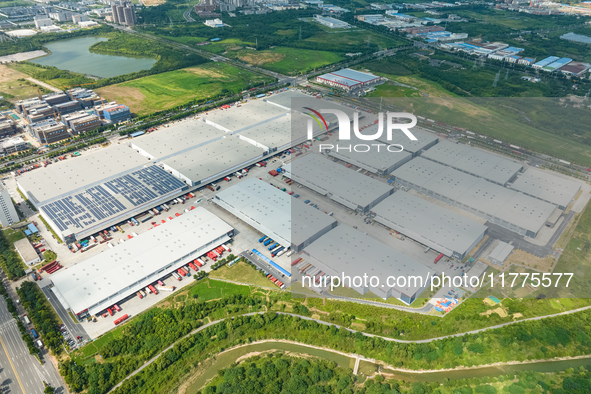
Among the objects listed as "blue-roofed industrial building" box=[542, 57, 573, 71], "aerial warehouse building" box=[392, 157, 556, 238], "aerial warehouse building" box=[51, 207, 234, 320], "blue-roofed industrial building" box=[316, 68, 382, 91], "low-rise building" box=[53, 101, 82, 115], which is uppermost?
Answer: "blue-roofed industrial building" box=[542, 57, 573, 71]

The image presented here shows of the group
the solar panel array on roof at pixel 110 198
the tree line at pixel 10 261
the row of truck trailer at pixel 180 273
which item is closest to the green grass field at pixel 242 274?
the row of truck trailer at pixel 180 273

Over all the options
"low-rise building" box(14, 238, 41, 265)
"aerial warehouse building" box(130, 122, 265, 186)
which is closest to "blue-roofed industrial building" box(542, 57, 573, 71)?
"aerial warehouse building" box(130, 122, 265, 186)

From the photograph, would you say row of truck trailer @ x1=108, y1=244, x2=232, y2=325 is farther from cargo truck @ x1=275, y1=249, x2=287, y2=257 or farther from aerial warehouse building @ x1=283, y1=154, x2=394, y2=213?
aerial warehouse building @ x1=283, y1=154, x2=394, y2=213

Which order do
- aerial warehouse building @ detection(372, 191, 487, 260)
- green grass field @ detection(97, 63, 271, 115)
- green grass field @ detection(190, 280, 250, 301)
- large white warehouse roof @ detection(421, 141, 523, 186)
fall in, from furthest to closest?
green grass field @ detection(97, 63, 271, 115) < large white warehouse roof @ detection(421, 141, 523, 186) < aerial warehouse building @ detection(372, 191, 487, 260) < green grass field @ detection(190, 280, 250, 301)

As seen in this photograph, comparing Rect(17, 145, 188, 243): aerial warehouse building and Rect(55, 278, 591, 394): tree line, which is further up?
Rect(17, 145, 188, 243): aerial warehouse building

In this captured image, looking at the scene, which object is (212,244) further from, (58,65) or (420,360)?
(58,65)

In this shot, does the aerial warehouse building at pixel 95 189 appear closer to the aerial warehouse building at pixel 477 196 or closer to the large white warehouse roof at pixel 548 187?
the aerial warehouse building at pixel 477 196
